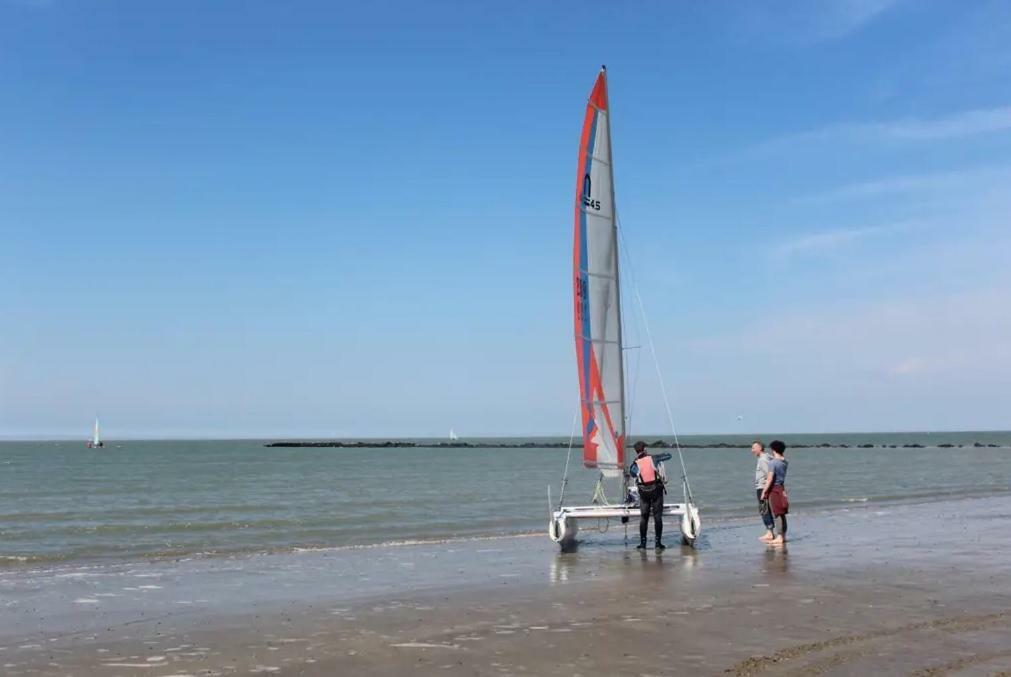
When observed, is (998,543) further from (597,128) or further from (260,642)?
(260,642)

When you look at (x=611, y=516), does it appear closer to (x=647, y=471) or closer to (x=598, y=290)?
(x=647, y=471)

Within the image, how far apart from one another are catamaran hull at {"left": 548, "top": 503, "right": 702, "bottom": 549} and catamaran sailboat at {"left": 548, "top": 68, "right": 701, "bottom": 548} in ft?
1.82

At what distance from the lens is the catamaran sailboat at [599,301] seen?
57.0 ft

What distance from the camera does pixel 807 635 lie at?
845cm

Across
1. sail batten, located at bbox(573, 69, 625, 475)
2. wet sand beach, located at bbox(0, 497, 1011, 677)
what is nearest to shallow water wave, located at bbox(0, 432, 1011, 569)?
wet sand beach, located at bbox(0, 497, 1011, 677)

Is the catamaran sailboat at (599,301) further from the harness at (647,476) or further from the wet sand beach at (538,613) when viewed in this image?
the wet sand beach at (538,613)

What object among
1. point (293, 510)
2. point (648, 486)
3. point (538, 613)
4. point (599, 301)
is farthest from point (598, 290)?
point (293, 510)

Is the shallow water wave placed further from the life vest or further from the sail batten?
the life vest

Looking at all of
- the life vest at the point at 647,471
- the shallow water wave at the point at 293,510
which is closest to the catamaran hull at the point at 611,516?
the life vest at the point at 647,471

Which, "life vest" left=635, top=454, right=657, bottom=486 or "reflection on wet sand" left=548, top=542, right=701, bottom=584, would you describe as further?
"life vest" left=635, top=454, right=657, bottom=486

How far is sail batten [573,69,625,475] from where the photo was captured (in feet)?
57.0

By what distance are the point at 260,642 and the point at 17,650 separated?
2.52 meters

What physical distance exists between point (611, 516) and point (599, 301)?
4.26 m

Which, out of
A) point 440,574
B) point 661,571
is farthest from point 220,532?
point 661,571
